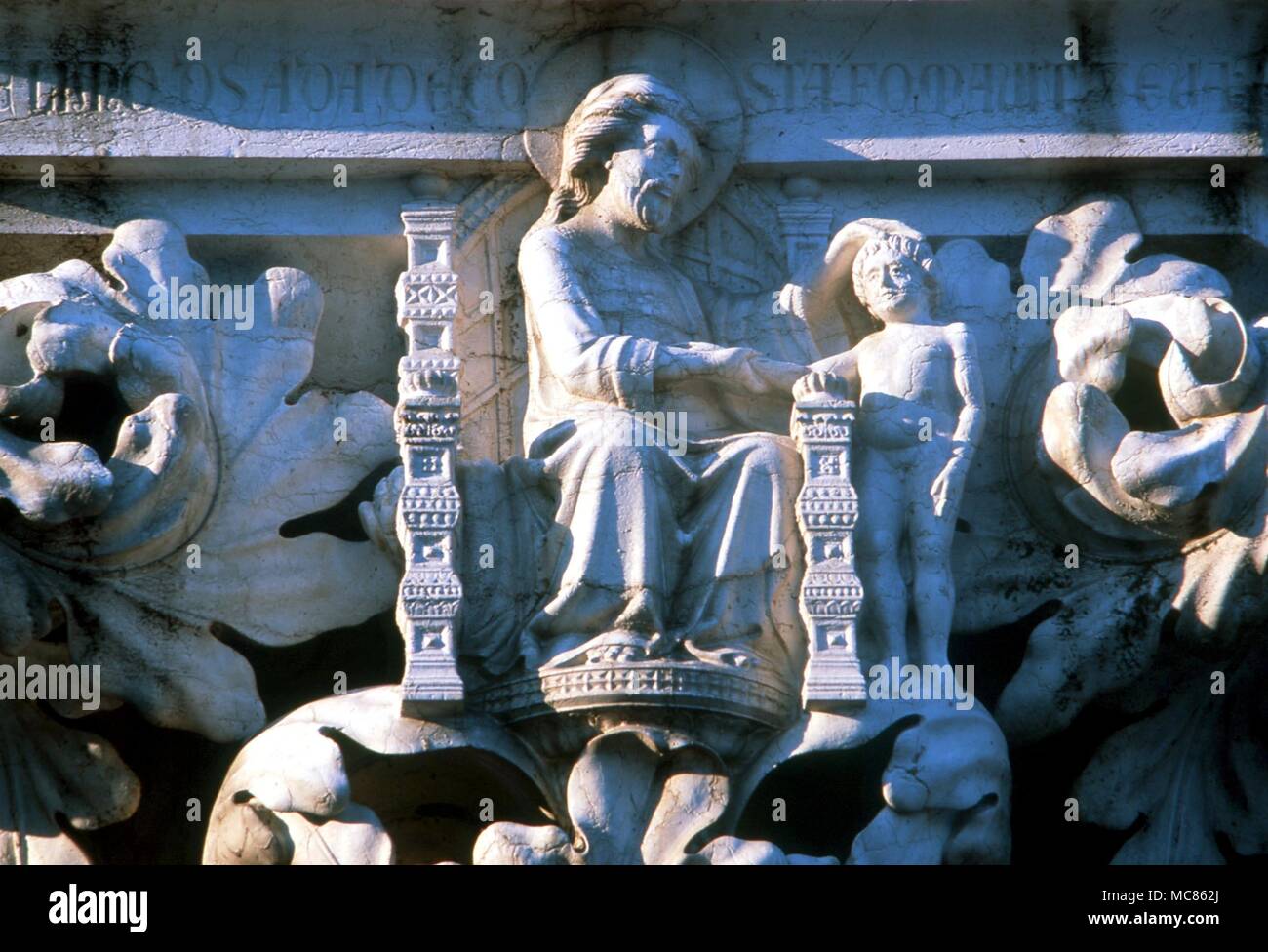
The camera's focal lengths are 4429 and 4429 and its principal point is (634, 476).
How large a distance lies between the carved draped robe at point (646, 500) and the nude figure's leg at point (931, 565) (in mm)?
551

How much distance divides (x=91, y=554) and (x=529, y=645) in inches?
77.1

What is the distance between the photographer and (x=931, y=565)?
19.1 m

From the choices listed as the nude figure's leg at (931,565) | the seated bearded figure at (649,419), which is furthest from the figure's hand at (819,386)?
the nude figure's leg at (931,565)

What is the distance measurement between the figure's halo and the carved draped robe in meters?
0.71

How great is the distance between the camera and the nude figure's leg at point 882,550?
18969 millimetres

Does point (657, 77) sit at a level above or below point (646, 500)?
above

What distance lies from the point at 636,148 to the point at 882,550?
215cm

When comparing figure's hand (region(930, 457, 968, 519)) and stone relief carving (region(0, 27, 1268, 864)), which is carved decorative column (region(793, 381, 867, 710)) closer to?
stone relief carving (region(0, 27, 1268, 864))

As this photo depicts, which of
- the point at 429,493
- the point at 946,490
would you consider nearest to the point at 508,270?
the point at 429,493

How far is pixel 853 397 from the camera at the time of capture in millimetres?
19578

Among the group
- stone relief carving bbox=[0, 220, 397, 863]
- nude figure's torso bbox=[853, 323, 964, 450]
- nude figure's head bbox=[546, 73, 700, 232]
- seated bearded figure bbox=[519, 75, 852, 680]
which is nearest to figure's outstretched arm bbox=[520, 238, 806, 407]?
seated bearded figure bbox=[519, 75, 852, 680]

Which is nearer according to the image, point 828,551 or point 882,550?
point 828,551

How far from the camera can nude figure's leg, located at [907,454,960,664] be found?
18984 mm

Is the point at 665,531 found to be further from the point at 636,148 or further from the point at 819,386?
the point at 636,148
